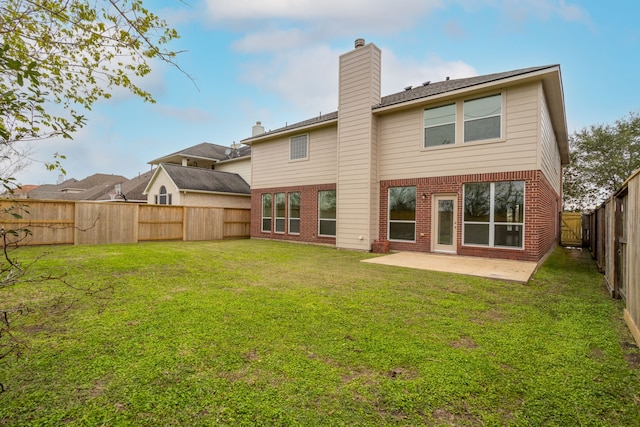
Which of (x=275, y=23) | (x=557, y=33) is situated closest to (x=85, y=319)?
(x=275, y=23)

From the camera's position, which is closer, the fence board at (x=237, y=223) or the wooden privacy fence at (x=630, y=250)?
the wooden privacy fence at (x=630, y=250)

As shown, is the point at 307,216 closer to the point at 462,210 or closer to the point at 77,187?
the point at 462,210

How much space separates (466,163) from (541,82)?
2.84 meters

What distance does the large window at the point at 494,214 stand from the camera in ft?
29.0

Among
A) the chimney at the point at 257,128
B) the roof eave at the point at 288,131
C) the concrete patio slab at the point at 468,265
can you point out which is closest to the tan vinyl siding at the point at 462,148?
the roof eave at the point at 288,131

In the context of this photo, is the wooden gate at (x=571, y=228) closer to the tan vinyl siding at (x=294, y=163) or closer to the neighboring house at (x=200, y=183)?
the tan vinyl siding at (x=294, y=163)

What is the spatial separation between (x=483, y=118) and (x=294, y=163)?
27.0 feet

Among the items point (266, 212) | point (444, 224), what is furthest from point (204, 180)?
point (444, 224)

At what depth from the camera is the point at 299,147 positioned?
14.6 metres

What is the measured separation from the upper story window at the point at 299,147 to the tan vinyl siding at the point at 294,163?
0.68 feet

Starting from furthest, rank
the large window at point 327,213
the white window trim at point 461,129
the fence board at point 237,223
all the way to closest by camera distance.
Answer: the fence board at point 237,223
the large window at point 327,213
the white window trim at point 461,129

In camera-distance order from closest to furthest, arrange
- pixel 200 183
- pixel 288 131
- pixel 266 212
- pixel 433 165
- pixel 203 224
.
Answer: pixel 433 165, pixel 288 131, pixel 203 224, pixel 266 212, pixel 200 183

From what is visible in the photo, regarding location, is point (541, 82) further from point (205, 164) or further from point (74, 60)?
point (205, 164)

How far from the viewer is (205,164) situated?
82.7 ft
